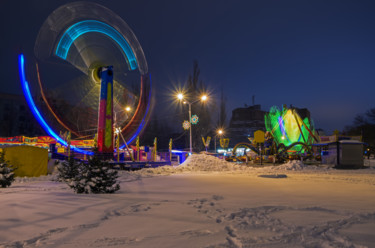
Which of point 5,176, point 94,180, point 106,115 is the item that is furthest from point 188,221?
point 106,115

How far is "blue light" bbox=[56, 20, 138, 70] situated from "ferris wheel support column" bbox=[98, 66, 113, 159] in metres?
1.86

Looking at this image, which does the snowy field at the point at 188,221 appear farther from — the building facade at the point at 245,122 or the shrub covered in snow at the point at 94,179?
the building facade at the point at 245,122

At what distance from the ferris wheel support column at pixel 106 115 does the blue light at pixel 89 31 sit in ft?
6.09

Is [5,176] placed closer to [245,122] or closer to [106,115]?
[106,115]

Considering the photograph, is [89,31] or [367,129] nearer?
[89,31]

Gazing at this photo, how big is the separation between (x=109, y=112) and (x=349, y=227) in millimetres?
16502

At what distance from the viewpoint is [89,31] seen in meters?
18.1

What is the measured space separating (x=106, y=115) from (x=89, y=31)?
594 cm

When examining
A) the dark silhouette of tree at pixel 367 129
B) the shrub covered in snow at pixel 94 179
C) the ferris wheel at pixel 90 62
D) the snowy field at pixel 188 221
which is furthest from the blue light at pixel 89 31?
the dark silhouette of tree at pixel 367 129

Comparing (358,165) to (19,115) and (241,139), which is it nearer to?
(241,139)

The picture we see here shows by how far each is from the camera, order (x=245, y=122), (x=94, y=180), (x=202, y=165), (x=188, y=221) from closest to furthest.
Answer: (x=188, y=221)
(x=94, y=180)
(x=202, y=165)
(x=245, y=122)

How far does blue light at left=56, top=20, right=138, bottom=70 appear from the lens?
54.9ft

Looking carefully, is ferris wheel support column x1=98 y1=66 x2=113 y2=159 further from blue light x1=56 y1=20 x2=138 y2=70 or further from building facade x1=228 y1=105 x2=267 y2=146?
building facade x1=228 y1=105 x2=267 y2=146

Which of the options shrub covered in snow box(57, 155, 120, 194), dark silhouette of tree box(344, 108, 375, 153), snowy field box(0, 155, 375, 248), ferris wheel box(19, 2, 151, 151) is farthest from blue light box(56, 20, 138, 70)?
dark silhouette of tree box(344, 108, 375, 153)
